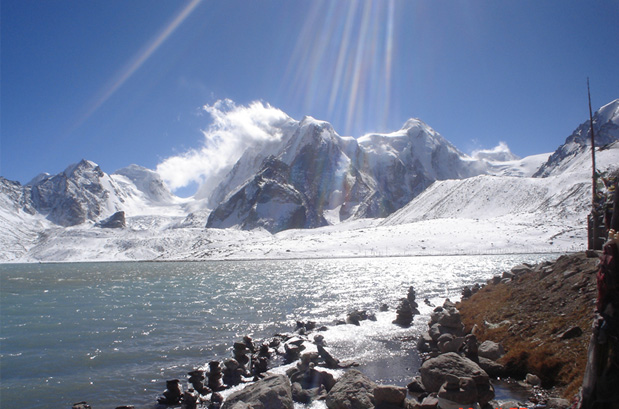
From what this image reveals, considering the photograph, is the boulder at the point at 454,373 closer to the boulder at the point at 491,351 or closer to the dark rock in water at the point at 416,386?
the dark rock in water at the point at 416,386

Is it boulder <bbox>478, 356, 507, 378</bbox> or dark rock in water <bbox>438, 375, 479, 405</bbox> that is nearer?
dark rock in water <bbox>438, 375, 479, 405</bbox>

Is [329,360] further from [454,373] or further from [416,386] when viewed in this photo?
[454,373]

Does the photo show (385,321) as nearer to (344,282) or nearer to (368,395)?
(368,395)

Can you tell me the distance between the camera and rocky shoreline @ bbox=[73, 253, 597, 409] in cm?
1124

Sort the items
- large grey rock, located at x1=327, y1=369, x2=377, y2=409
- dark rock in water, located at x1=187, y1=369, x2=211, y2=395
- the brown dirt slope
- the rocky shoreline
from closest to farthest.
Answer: the rocky shoreline → large grey rock, located at x1=327, y1=369, x2=377, y2=409 → the brown dirt slope → dark rock in water, located at x1=187, y1=369, x2=211, y2=395

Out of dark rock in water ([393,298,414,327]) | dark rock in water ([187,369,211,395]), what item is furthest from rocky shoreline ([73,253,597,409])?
dark rock in water ([393,298,414,327])

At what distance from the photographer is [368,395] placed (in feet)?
38.7

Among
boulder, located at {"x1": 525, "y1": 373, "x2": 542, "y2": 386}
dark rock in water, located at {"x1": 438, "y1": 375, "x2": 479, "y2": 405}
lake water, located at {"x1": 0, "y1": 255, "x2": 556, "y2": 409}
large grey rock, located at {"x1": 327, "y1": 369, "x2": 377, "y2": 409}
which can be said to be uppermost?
dark rock in water, located at {"x1": 438, "y1": 375, "x2": 479, "y2": 405}

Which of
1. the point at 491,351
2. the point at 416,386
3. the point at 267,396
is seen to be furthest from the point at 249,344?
the point at 491,351

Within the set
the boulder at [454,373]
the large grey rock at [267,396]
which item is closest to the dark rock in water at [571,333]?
the boulder at [454,373]

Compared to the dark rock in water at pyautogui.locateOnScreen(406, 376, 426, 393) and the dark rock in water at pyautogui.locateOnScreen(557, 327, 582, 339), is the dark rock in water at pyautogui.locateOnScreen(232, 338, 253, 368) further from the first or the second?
the dark rock in water at pyautogui.locateOnScreen(557, 327, 582, 339)

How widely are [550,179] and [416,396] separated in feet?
595

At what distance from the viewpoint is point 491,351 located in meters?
14.9

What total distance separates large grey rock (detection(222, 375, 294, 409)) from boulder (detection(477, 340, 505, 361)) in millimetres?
8305
